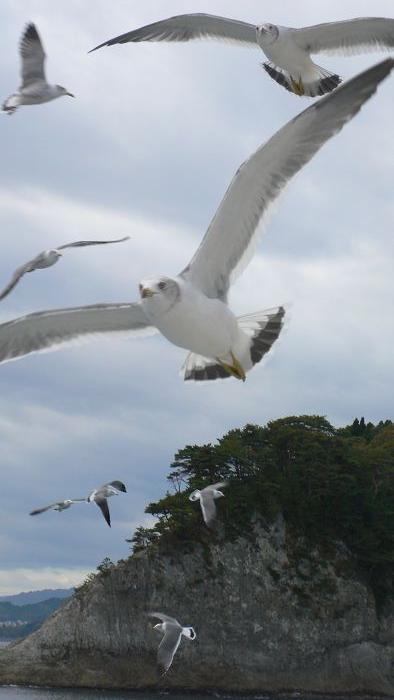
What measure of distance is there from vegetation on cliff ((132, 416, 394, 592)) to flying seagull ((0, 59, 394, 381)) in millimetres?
39850

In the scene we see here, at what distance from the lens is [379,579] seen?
56219 mm

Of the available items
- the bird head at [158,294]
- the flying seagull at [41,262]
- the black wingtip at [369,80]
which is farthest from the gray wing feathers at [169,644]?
the black wingtip at [369,80]

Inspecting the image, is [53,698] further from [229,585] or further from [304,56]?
[304,56]

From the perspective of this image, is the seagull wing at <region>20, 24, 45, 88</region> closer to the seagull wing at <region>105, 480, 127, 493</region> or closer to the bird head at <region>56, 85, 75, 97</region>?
the bird head at <region>56, 85, 75, 97</region>

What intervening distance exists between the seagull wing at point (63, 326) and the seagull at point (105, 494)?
13.0 meters

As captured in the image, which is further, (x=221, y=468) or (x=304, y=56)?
(x=221, y=468)

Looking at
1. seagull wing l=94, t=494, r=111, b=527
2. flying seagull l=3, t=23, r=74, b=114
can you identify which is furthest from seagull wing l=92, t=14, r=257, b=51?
seagull wing l=94, t=494, r=111, b=527

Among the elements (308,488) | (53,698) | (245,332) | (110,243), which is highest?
(308,488)

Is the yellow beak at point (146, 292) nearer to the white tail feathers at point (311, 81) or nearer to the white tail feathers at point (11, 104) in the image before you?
the white tail feathers at point (11, 104)

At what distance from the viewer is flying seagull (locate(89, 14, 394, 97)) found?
62.6ft

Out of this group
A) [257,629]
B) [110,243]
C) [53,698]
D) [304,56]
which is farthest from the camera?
[257,629]

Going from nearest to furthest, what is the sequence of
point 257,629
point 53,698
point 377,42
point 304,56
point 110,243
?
point 110,243 < point 304,56 < point 377,42 < point 53,698 < point 257,629

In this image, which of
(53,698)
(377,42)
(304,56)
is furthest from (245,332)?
(53,698)

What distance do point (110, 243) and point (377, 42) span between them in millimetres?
11462
